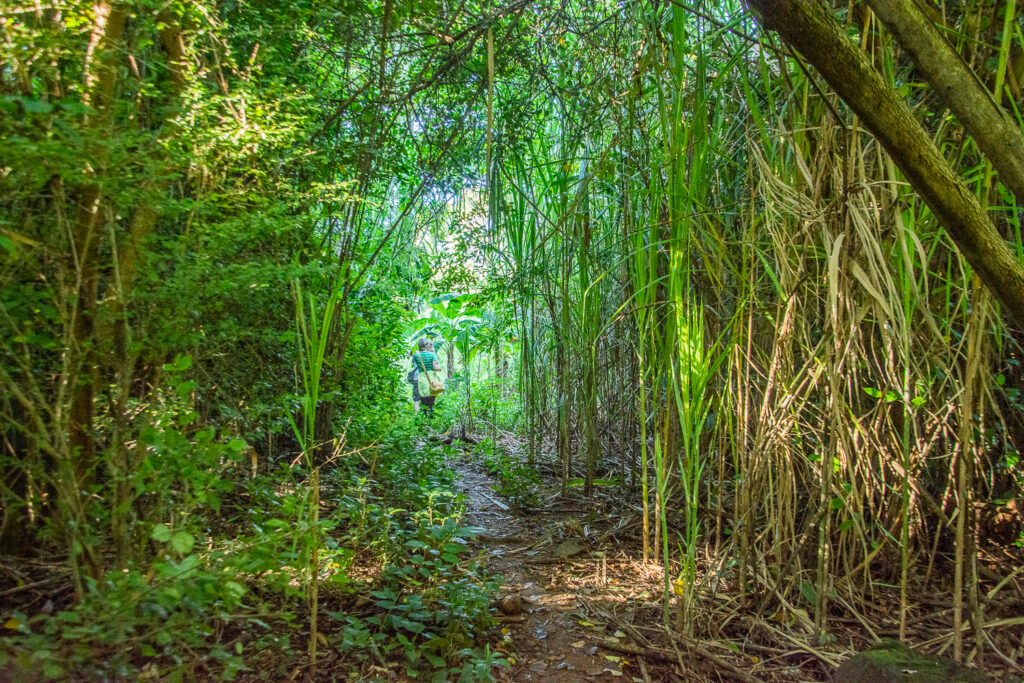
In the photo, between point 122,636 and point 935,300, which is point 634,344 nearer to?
point 935,300

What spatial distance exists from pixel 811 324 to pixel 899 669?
1.11 m

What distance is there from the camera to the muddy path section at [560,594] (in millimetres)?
1695

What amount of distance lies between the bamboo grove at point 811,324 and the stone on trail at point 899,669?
19 centimetres

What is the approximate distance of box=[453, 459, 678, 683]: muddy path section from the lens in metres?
1.70

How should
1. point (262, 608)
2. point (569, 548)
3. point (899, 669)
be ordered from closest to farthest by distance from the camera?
point (899, 669) → point (262, 608) → point (569, 548)

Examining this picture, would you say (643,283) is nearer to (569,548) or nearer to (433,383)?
(569,548)

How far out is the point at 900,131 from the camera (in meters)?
0.86

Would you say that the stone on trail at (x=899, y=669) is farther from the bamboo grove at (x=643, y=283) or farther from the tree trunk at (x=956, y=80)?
the tree trunk at (x=956, y=80)

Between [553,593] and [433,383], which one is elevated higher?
[433,383]

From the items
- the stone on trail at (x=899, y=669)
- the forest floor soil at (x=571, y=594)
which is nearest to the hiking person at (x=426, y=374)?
the forest floor soil at (x=571, y=594)

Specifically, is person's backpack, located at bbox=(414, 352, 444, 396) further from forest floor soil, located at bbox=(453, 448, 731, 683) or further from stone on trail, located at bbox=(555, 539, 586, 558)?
stone on trail, located at bbox=(555, 539, 586, 558)

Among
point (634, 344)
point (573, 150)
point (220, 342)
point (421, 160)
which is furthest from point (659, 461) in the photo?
point (421, 160)

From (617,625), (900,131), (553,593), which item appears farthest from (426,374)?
(900,131)

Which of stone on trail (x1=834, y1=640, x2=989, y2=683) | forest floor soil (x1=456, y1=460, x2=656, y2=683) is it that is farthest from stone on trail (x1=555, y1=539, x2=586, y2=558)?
stone on trail (x1=834, y1=640, x2=989, y2=683)
